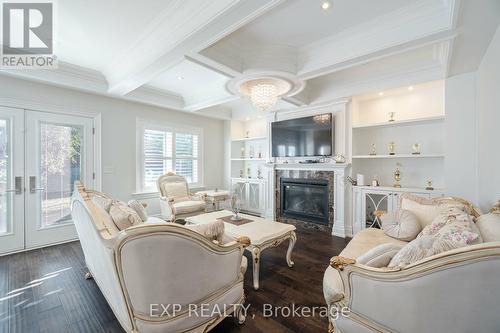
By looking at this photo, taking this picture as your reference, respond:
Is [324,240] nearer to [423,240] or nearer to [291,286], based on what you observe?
[291,286]

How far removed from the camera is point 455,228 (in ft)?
4.91

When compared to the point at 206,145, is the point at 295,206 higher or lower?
lower

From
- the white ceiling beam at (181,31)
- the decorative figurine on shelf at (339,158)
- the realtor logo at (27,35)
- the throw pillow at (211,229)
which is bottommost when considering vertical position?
the throw pillow at (211,229)

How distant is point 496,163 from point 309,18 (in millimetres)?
2207

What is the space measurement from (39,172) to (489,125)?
5.76m

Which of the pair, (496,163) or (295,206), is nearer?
(496,163)

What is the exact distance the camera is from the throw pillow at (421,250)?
116 cm

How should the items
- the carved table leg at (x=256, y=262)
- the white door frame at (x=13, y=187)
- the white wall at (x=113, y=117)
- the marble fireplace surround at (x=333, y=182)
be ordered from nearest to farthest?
1. the carved table leg at (x=256, y=262)
2. the white door frame at (x=13, y=187)
3. the white wall at (x=113, y=117)
4. the marble fireplace surround at (x=333, y=182)

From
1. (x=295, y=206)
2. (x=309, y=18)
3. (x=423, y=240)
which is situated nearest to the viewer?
(x=423, y=240)

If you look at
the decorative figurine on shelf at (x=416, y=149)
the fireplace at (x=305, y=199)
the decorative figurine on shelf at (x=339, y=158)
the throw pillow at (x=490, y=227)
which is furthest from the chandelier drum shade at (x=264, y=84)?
the throw pillow at (x=490, y=227)

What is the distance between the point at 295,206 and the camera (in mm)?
4648

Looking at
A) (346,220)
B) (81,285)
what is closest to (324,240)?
(346,220)

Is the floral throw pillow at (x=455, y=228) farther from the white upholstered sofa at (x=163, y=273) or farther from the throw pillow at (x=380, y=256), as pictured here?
the white upholstered sofa at (x=163, y=273)

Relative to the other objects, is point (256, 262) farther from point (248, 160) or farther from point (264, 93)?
point (248, 160)
